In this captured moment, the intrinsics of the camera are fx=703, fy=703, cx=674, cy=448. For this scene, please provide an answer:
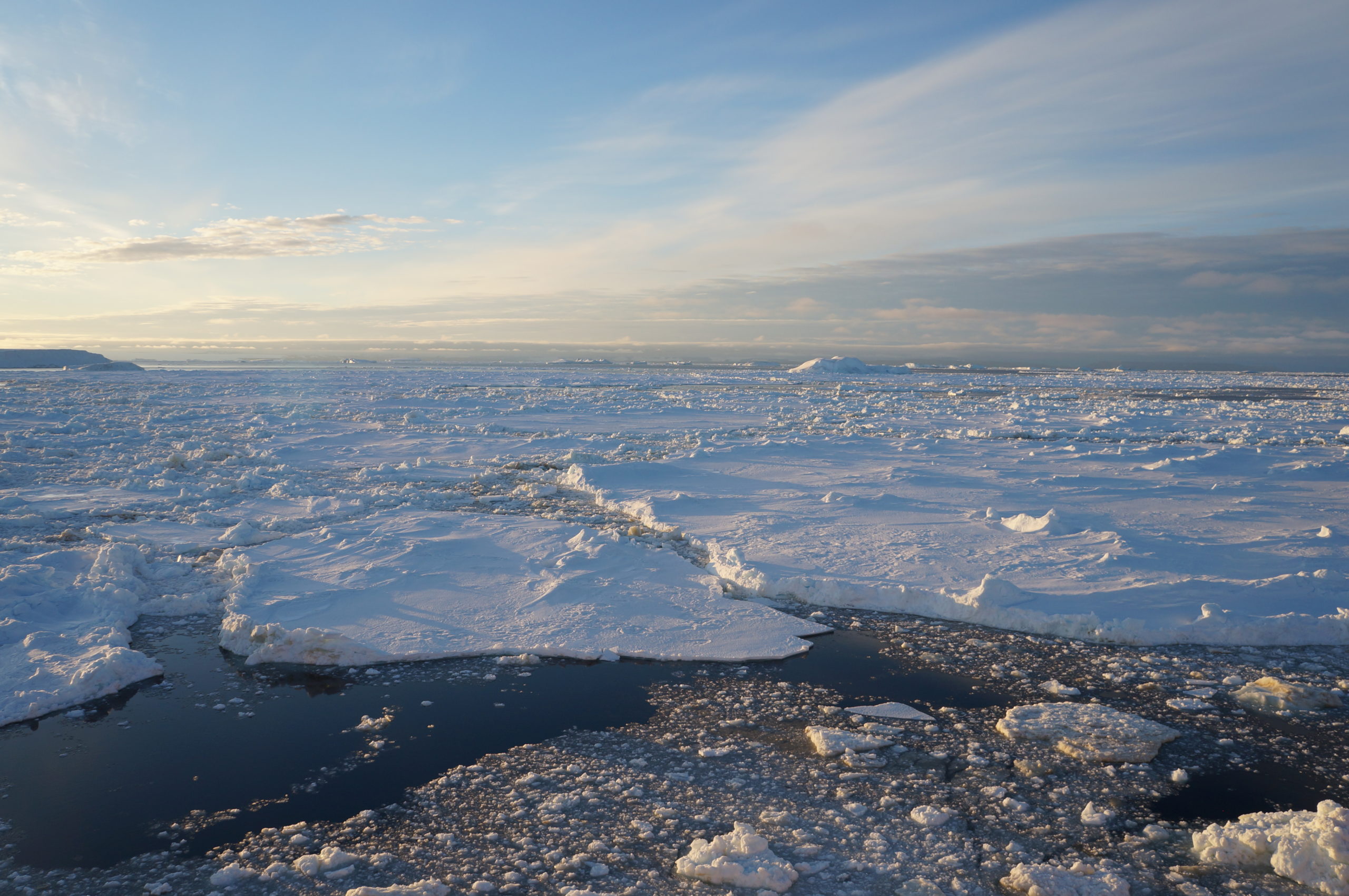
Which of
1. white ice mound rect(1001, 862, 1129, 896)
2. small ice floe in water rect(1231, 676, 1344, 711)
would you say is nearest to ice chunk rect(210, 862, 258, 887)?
white ice mound rect(1001, 862, 1129, 896)

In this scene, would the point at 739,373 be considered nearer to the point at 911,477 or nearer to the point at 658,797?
the point at 911,477

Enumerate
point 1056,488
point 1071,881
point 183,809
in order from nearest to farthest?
1. point 1071,881
2. point 183,809
3. point 1056,488

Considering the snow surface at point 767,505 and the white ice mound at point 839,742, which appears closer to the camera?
the white ice mound at point 839,742

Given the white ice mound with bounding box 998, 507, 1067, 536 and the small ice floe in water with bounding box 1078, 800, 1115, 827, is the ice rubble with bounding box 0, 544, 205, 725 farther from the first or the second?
the white ice mound with bounding box 998, 507, 1067, 536

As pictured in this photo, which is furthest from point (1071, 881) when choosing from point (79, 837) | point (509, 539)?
point (509, 539)

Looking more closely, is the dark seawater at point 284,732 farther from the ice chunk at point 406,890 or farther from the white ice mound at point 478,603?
the ice chunk at point 406,890

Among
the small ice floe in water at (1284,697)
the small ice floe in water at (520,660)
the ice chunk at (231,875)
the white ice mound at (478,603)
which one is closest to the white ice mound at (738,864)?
the ice chunk at (231,875)
